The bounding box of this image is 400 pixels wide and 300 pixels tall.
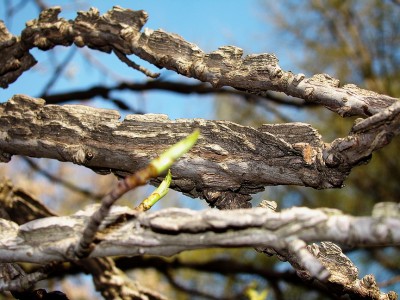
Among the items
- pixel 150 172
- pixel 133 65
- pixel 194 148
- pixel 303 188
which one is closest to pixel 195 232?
pixel 150 172

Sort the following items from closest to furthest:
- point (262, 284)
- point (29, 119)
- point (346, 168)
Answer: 1. point (346, 168)
2. point (29, 119)
3. point (262, 284)

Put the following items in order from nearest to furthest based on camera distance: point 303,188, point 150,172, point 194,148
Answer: point 150,172 → point 194,148 → point 303,188

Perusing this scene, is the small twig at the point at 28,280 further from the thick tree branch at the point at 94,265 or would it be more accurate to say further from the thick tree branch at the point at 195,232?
the thick tree branch at the point at 94,265

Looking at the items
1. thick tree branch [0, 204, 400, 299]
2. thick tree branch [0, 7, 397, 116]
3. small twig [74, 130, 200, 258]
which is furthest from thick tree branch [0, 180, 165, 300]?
small twig [74, 130, 200, 258]

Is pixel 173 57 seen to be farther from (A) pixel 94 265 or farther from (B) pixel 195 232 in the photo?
(A) pixel 94 265

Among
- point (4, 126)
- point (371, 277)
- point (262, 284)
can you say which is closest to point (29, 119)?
point (4, 126)

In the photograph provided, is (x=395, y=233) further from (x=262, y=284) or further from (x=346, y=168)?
(x=262, y=284)
